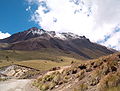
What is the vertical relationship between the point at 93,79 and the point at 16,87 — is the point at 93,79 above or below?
below

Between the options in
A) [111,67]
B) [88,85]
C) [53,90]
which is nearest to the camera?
[88,85]

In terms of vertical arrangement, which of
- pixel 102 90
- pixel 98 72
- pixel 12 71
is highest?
pixel 12 71

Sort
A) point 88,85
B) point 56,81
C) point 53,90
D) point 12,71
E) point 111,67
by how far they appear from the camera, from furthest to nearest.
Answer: point 12,71
point 56,81
point 53,90
point 111,67
point 88,85

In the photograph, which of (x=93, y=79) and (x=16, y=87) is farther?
(x=16, y=87)

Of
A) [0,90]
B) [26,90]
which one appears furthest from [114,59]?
[0,90]

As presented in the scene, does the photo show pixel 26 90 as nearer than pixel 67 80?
No

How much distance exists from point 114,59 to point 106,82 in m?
7.24

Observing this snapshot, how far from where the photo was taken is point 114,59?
75.3 feet

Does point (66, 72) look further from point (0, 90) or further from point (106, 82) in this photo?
point (106, 82)

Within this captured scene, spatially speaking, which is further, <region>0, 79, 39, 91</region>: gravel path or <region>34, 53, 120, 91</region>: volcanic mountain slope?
<region>0, 79, 39, 91</region>: gravel path

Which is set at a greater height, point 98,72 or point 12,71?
point 12,71

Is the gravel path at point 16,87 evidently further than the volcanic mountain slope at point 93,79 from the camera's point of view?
Yes

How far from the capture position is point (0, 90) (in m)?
26.0

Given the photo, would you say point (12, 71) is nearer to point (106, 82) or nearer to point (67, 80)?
point (67, 80)
